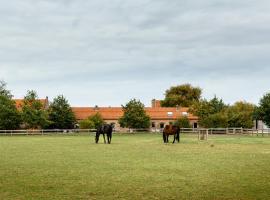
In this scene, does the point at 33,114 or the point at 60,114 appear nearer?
the point at 33,114

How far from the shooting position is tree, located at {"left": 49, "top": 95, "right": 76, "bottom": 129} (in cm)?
8262

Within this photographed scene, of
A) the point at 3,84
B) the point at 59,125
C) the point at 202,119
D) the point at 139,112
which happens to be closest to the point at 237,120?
the point at 202,119

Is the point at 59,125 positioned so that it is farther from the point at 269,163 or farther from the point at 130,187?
the point at 130,187

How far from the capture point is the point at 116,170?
16.4 meters

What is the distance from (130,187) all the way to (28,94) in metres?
71.3

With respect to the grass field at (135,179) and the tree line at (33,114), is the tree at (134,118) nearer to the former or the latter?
the tree line at (33,114)

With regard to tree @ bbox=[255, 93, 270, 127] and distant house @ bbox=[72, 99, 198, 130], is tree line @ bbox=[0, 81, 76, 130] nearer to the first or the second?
distant house @ bbox=[72, 99, 198, 130]

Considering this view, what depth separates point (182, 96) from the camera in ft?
392

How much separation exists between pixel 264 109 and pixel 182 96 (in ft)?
161

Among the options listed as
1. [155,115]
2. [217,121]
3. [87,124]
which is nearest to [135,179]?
[217,121]

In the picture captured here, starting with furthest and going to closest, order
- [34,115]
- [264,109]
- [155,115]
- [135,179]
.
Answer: [155,115], [34,115], [264,109], [135,179]

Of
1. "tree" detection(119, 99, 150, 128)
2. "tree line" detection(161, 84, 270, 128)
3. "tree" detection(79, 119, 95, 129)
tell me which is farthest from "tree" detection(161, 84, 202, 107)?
"tree" detection(79, 119, 95, 129)

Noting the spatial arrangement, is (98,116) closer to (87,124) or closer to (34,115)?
(87,124)

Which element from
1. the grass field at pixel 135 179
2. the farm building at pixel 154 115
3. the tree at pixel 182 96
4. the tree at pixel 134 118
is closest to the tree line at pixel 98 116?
the tree at pixel 134 118
